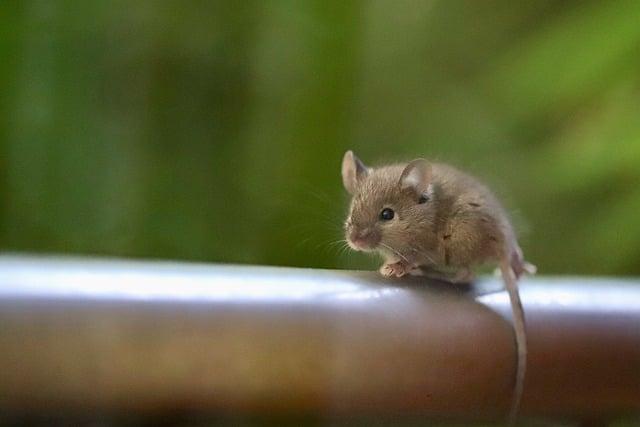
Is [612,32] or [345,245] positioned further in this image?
[612,32]

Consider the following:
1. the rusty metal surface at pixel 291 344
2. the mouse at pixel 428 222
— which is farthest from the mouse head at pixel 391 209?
the rusty metal surface at pixel 291 344

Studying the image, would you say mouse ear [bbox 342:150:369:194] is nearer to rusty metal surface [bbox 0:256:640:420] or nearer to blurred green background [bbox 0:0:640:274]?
blurred green background [bbox 0:0:640:274]

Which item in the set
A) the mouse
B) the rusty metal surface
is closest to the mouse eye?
the mouse

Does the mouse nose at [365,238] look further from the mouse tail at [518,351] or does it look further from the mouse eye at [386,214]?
the mouse tail at [518,351]

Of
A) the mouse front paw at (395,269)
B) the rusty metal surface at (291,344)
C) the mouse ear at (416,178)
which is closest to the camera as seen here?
the rusty metal surface at (291,344)

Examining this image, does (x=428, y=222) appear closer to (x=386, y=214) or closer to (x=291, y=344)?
(x=386, y=214)

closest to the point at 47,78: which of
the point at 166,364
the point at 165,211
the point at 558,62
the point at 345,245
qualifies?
the point at 165,211

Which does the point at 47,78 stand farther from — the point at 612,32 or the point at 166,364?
the point at 612,32
